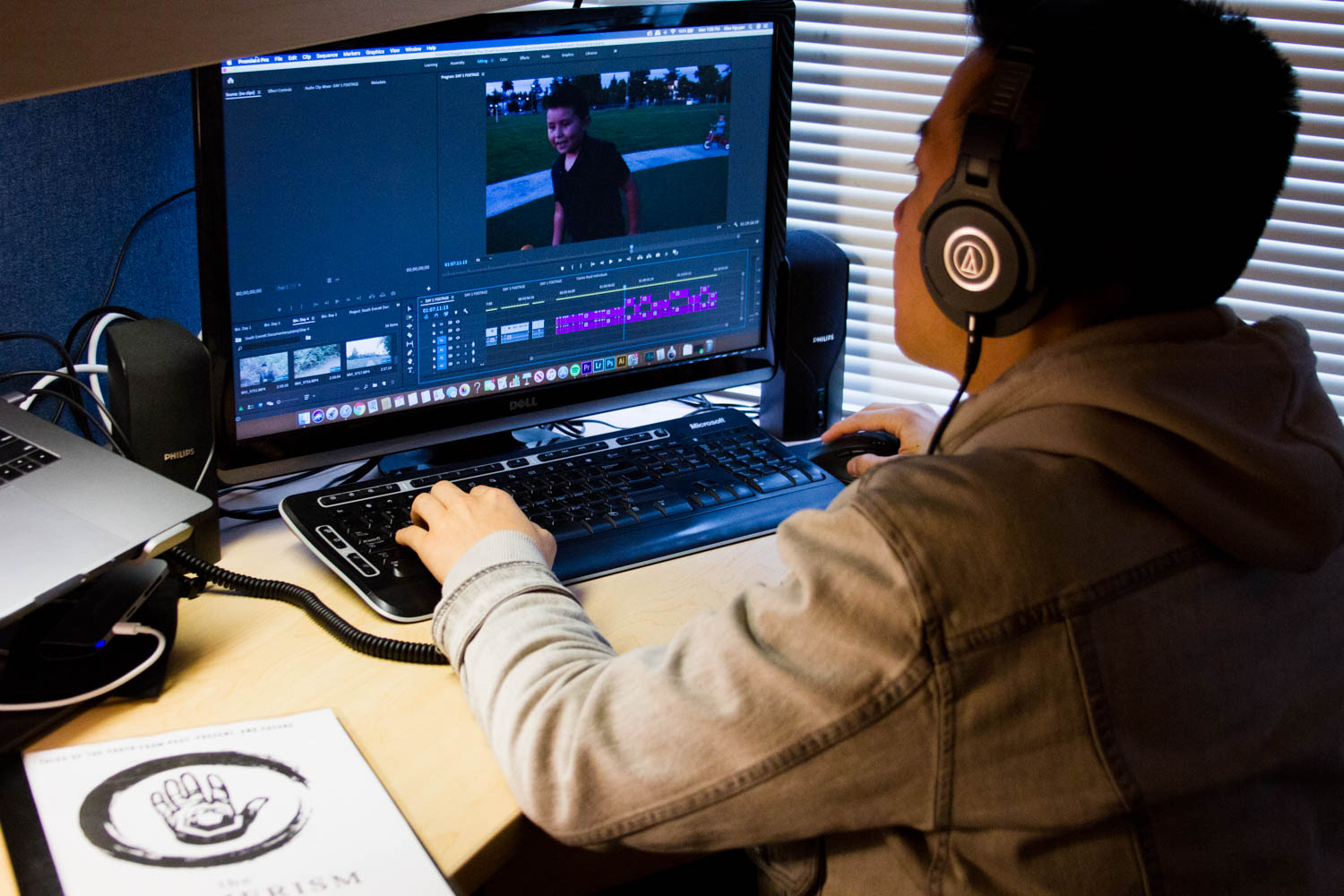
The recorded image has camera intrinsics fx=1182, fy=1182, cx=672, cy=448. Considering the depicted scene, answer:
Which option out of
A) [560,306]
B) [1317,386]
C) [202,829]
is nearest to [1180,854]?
[1317,386]

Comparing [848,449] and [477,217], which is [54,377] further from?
[848,449]

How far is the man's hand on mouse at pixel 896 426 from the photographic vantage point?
50.6 inches

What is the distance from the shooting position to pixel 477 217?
3.64ft

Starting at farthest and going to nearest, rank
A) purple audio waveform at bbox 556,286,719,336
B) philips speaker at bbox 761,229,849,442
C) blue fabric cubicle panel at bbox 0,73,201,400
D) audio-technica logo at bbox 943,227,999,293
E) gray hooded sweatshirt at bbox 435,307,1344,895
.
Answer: philips speaker at bbox 761,229,849,442, purple audio waveform at bbox 556,286,719,336, blue fabric cubicle panel at bbox 0,73,201,400, audio-technica logo at bbox 943,227,999,293, gray hooded sweatshirt at bbox 435,307,1344,895

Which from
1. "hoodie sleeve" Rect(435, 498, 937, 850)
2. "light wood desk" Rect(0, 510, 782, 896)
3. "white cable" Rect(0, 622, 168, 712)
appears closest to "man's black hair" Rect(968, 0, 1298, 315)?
"hoodie sleeve" Rect(435, 498, 937, 850)

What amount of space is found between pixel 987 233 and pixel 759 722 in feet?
1.09

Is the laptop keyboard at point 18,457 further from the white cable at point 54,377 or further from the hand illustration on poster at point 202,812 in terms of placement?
the hand illustration on poster at point 202,812

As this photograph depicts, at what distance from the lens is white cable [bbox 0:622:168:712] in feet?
2.50

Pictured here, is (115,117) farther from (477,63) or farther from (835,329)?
(835,329)

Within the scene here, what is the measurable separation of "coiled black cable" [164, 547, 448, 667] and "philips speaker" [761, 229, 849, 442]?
63 cm

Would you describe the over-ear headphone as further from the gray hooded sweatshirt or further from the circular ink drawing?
the circular ink drawing

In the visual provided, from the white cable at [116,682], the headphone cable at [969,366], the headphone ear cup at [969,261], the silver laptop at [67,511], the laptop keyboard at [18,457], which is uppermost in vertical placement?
the headphone ear cup at [969,261]

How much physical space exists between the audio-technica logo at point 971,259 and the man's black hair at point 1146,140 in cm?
3

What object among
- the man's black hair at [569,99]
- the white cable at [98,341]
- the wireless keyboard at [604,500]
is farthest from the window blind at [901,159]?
the white cable at [98,341]
